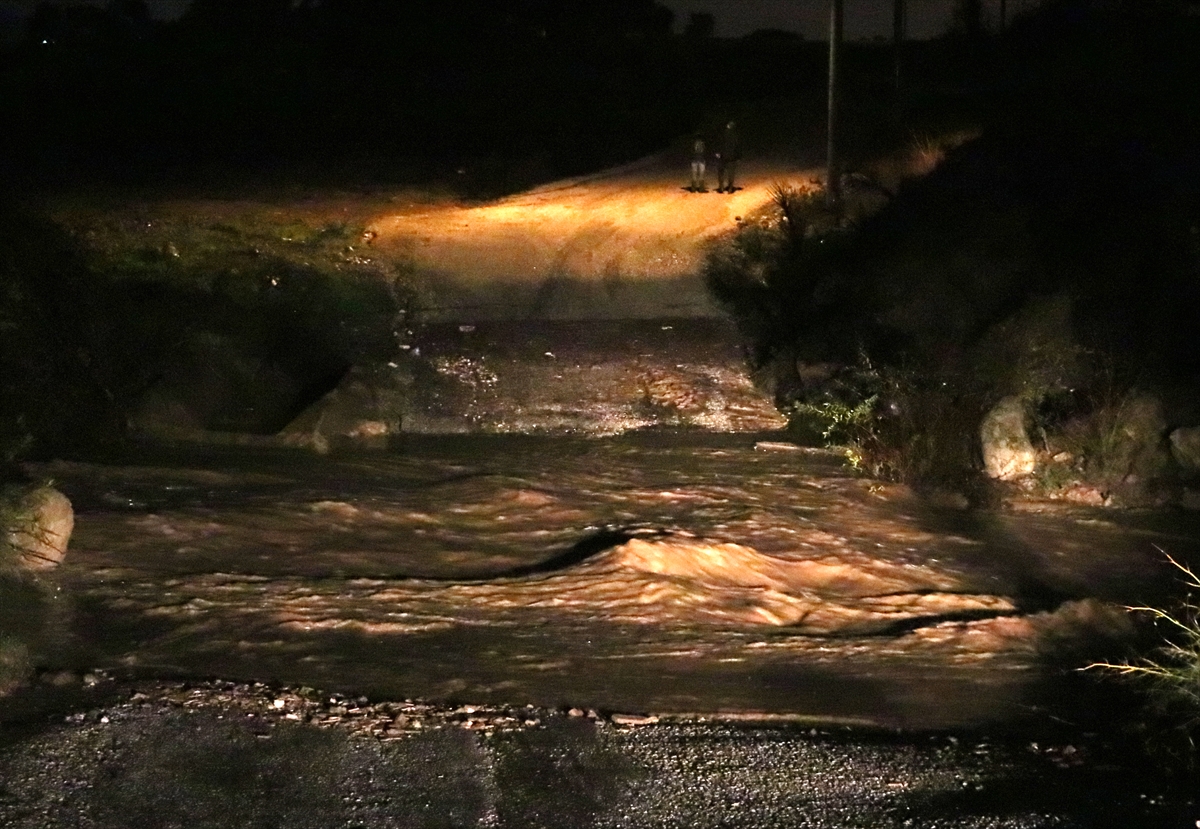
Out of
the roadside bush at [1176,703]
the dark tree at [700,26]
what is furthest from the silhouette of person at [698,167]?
the dark tree at [700,26]

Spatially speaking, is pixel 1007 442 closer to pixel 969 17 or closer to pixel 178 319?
pixel 178 319

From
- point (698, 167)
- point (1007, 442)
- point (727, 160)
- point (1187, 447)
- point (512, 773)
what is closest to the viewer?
point (512, 773)

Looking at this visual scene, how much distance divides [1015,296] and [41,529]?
9920 mm

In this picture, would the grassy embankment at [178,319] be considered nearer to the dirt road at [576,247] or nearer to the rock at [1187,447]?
the dirt road at [576,247]

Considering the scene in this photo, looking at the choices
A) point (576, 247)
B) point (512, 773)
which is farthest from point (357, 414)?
point (512, 773)

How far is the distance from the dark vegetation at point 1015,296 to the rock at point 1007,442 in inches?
4.1

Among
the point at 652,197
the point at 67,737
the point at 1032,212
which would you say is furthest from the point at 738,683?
the point at 652,197

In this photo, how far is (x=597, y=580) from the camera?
394 inches

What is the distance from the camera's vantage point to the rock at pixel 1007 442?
527 inches

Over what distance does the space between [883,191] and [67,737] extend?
14.8m

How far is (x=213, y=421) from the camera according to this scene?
583 inches

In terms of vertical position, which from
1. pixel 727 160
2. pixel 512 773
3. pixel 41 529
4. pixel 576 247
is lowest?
pixel 512 773

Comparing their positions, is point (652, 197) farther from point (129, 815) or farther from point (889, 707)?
point (129, 815)

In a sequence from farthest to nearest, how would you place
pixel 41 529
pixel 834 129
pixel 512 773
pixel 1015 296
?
pixel 834 129 < pixel 1015 296 < pixel 41 529 < pixel 512 773
